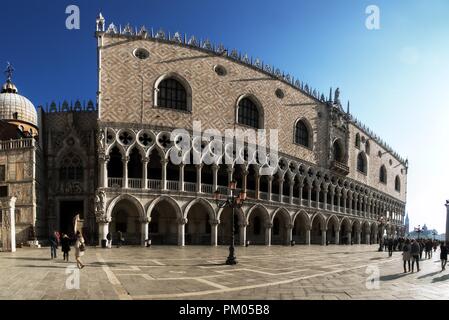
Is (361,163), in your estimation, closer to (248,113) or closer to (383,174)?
(383,174)

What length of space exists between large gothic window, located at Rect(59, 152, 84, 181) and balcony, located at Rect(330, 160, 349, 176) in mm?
25710

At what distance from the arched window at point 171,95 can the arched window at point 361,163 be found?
1115 inches

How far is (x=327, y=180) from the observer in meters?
36.0

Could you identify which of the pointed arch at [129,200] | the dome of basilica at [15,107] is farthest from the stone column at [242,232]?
the dome of basilica at [15,107]

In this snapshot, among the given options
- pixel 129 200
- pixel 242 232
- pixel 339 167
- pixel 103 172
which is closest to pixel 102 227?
pixel 129 200

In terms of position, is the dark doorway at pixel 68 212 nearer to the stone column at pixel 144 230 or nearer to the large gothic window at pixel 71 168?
the large gothic window at pixel 71 168

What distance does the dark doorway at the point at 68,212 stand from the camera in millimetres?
24891

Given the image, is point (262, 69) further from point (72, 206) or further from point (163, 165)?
point (72, 206)

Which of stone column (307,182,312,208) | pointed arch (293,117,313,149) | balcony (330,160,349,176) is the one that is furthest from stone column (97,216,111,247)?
balcony (330,160,349,176)

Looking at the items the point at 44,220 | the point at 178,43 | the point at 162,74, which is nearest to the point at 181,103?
the point at 162,74

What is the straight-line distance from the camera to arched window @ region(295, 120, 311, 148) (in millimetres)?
33125

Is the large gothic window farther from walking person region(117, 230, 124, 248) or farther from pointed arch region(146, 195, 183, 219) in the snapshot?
pointed arch region(146, 195, 183, 219)
